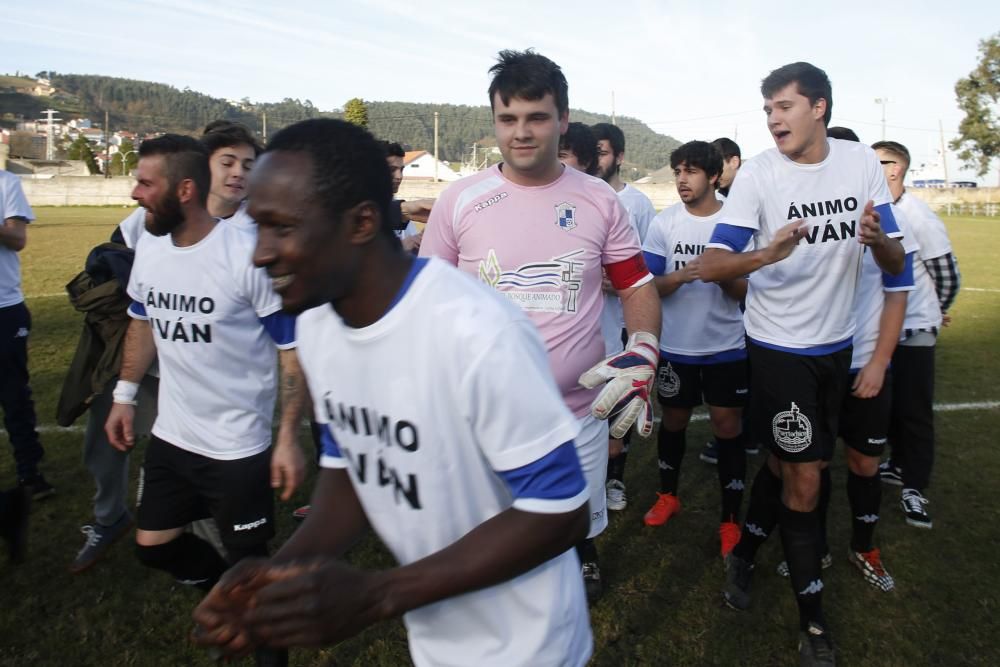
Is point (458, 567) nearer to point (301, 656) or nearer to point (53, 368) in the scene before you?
point (301, 656)

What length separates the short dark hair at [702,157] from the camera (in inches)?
196

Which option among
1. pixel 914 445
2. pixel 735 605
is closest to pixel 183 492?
pixel 735 605

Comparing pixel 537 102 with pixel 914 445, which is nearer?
pixel 537 102

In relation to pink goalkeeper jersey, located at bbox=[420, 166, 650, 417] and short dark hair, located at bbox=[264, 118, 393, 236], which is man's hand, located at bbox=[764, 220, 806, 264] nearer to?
pink goalkeeper jersey, located at bbox=[420, 166, 650, 417]

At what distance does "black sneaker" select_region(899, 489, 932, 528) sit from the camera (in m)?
5.05

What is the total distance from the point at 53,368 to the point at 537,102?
7686 mm

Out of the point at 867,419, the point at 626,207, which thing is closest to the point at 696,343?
the point at 626,207

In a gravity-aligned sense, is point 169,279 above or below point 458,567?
above

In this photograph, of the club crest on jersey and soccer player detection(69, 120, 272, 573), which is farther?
soccer player detection(69, 120, 272, 573)

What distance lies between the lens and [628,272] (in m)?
3.33

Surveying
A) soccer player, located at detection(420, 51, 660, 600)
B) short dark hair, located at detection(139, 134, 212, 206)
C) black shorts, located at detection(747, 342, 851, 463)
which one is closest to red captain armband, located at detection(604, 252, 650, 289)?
soccer player, located at detection(420, 51, 660, 600)

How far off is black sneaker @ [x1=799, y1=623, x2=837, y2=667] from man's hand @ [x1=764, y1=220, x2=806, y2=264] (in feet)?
6.04

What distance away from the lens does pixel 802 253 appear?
3.56 metres

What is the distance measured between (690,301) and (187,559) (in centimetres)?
349
